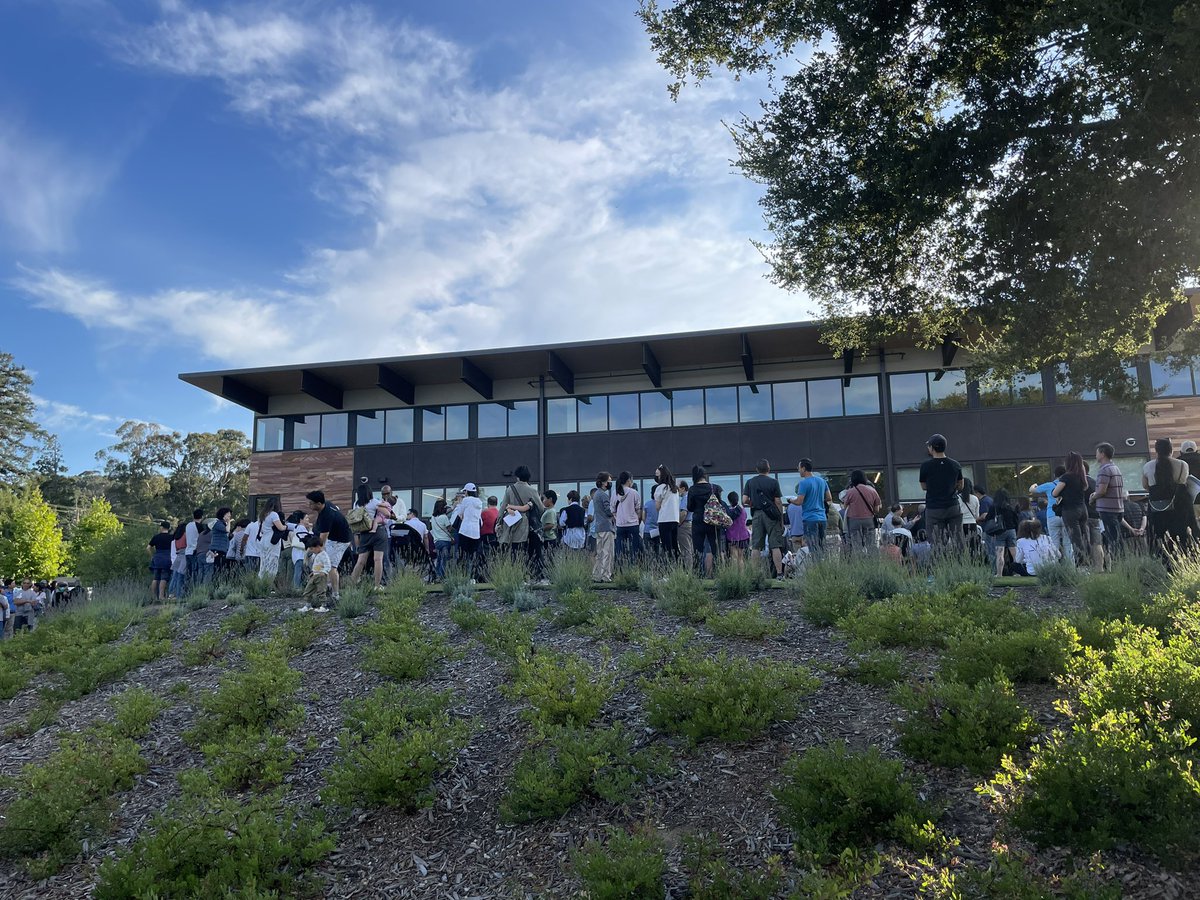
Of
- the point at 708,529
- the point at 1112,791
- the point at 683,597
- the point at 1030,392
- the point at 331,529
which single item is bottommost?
the point at 1112,791


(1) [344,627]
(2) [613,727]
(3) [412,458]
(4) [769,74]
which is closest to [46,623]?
(1) [344,627]

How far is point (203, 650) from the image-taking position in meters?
8.73

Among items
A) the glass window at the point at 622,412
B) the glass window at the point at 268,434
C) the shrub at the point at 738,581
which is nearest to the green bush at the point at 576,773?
the shrub at the point at 738,581

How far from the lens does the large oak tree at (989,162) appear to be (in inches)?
293

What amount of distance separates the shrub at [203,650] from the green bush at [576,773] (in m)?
4.63

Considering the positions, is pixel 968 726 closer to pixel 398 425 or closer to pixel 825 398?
pixel 825 398

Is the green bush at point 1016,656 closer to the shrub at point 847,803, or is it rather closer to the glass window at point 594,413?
the shrub at point 847,803

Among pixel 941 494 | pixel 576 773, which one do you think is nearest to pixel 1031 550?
pixel 941 494

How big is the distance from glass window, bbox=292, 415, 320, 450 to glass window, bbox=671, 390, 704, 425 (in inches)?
472

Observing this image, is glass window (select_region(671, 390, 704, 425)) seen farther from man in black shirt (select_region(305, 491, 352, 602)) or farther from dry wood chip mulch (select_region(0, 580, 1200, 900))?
dry wood chip mulch (select_region(0, 580, 1200, 900))

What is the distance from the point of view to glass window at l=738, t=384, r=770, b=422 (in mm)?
25812

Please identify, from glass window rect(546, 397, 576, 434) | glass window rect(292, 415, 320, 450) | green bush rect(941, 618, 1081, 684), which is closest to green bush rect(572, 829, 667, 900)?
green bush rect(941, 618, 1081, 684)

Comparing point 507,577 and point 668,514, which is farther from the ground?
point 668,514

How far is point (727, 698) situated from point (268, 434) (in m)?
27.5
